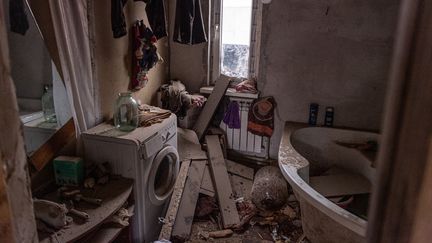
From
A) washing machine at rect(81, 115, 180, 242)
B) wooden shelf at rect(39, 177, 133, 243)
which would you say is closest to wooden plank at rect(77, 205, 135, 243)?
wooden shelf at rect(39, 177, 133, 243)

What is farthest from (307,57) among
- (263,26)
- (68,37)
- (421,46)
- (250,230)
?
(421,46)

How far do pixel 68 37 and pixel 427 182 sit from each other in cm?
214

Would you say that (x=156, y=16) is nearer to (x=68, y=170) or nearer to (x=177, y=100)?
(x=177, y=100)

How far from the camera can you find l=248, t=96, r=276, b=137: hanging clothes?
3311 mm

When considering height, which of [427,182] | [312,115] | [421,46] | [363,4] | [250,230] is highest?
[363,4]

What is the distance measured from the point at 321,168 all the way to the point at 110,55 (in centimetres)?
219

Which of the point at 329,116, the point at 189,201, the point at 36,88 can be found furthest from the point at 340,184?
the point at 36,88

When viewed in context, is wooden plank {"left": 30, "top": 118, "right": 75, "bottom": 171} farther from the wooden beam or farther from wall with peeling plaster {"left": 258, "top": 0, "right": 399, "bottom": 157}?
the wooden beam

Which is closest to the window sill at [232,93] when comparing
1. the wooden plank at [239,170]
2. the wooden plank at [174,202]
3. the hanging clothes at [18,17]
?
the wooden plank at [239,170]

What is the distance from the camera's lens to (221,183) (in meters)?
3.08

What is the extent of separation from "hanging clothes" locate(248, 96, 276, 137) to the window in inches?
13.8

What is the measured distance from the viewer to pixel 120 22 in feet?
8.09

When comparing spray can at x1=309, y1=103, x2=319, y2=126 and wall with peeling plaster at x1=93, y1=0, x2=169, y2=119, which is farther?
spray can at x1=309, y1=103, x2=319, y2=126

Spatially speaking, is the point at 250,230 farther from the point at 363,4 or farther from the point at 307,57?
the point at 363,4
